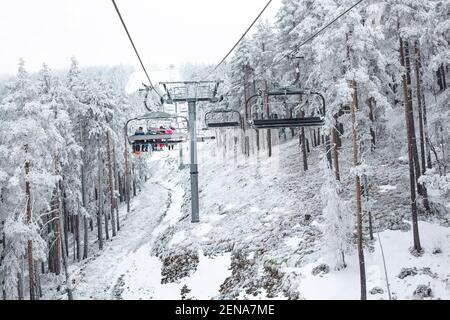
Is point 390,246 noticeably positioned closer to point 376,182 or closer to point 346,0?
point 376,182

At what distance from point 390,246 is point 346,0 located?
10.4m

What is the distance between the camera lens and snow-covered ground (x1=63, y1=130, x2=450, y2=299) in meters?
15.9

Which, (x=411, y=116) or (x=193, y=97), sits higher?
(x=193, y=97)

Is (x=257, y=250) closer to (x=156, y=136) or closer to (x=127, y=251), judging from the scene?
(x=156, y=136)

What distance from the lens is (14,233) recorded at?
55.8ft

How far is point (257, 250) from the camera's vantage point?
21.6 m

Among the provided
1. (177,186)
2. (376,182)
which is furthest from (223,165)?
(376,182)

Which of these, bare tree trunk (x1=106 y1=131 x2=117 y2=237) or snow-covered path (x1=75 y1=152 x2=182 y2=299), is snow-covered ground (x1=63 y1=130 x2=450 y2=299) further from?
bare tree trunk (x1=106 y1=131 x2=117 y2=237)

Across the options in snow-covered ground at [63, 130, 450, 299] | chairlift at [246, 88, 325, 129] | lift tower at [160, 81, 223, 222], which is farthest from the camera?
lift tower at [160, 81, 223, 222]

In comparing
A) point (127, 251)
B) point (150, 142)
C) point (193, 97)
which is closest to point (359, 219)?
point (150, 142)

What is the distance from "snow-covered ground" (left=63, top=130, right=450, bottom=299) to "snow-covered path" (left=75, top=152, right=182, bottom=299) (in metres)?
0.09

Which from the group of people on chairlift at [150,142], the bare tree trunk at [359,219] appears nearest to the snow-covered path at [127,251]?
the group of people on chairlift at [150,142]

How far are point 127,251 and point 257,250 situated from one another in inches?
515

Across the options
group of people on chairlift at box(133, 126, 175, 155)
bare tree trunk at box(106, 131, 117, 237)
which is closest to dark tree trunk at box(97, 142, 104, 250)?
bare tree trunk at box(106, 131, 117, 237)
